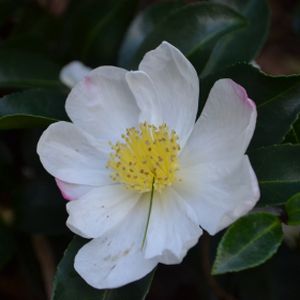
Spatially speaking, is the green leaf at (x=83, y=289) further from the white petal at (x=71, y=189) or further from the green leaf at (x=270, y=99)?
the green leaf at (x=270, y=99)

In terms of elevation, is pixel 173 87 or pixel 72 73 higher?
pixel 173 87

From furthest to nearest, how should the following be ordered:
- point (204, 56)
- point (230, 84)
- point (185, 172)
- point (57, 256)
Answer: point (57, 256) → point (204, 56) → point (185, 172) → point (230, 84)

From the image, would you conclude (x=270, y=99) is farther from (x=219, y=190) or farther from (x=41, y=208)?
(x=41, y=208)

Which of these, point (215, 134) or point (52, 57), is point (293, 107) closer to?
point (215, 134)

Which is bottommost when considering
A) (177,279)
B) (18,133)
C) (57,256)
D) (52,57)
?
(177,279)

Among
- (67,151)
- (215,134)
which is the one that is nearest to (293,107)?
(215,134)

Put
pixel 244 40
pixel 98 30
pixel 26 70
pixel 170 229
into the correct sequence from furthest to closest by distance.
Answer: pixel 98 30 < pixel 26 70 < pixel 244 40 < pixel 170 229

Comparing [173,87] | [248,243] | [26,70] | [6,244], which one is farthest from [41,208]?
[248,243]

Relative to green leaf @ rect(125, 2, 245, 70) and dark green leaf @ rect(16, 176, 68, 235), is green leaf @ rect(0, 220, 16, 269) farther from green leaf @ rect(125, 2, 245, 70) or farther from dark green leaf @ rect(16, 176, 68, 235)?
green leaf @ rect(125, 2, 245, 70)
